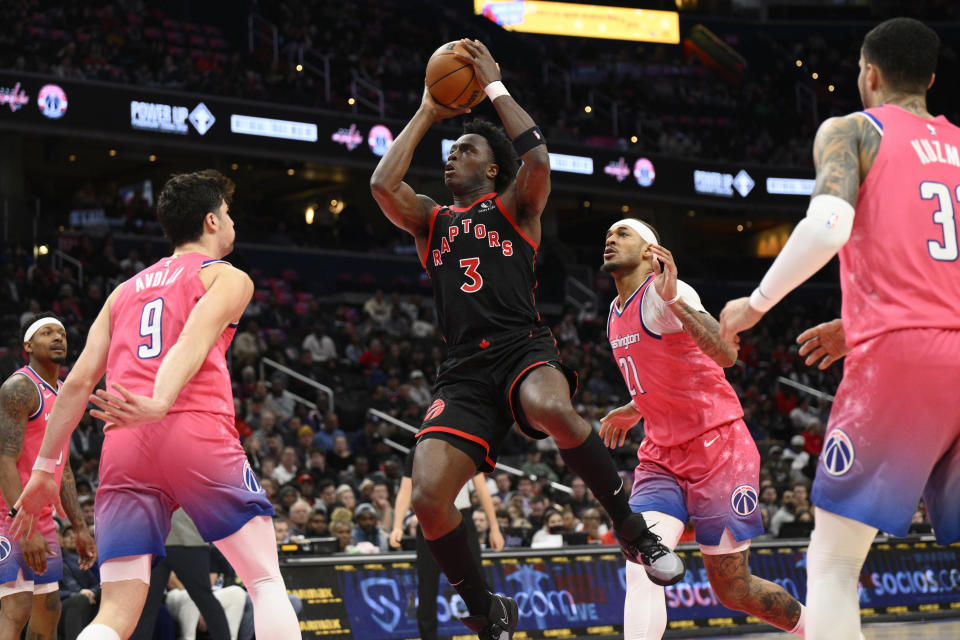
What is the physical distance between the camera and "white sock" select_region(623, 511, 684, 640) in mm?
5496

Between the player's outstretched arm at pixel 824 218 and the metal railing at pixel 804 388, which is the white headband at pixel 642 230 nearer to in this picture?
the player's outstretched arm at pixel 824 218

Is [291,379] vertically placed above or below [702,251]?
below

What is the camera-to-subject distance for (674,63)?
35.3 m

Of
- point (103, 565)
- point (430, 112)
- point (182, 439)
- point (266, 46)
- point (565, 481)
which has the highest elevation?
point (266, 46)

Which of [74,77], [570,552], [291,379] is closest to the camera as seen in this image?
[570,552]

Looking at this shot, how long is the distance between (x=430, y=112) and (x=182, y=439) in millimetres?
2145

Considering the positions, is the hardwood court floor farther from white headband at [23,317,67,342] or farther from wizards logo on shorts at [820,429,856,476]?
white headband at [23,317,67,342]

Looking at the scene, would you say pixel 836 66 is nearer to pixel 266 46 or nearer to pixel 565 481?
pixel 266 46

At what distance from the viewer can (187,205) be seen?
4.89m

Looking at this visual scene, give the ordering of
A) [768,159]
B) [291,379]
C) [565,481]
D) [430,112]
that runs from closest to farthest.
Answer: [430,112], [565,481], [291,379], [768,159]

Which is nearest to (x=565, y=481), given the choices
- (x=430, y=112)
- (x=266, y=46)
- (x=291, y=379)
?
(x=291, y=379)

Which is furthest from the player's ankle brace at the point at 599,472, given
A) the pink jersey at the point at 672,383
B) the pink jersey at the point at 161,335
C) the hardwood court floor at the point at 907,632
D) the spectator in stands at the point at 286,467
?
the spectator in stands at the point at 286,467

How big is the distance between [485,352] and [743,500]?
1.70 metres

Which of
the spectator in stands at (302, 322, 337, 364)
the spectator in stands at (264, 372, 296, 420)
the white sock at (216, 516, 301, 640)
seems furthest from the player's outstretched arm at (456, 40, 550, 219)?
the spectator in stands at (302, 322, 337, 364)
